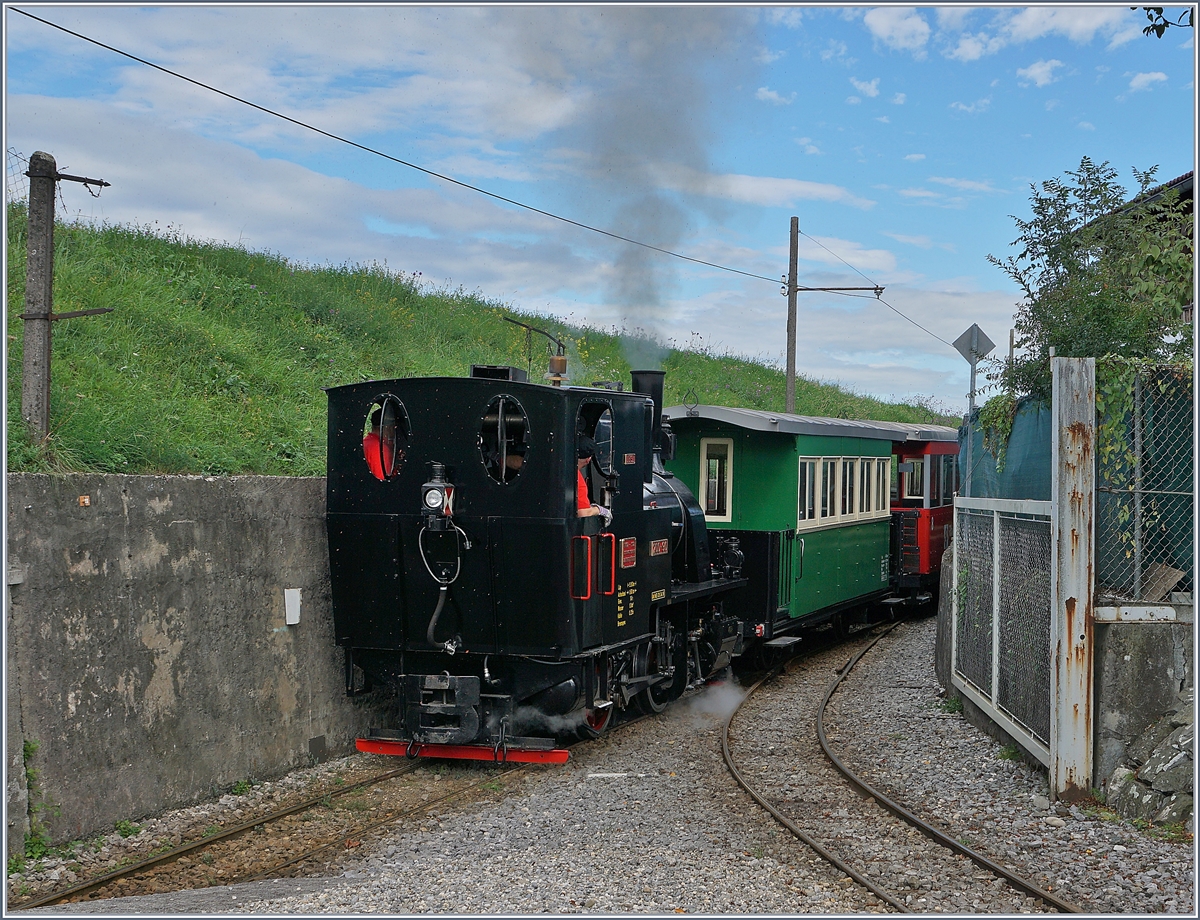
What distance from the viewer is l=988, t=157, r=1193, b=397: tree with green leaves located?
721 centimetres

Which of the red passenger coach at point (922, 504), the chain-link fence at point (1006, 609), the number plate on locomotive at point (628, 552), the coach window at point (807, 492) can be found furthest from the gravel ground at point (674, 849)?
the red passenger coach at point (922, 504)

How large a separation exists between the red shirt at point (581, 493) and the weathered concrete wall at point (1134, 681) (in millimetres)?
3578

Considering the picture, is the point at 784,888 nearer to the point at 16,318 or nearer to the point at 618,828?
the point at 618,828

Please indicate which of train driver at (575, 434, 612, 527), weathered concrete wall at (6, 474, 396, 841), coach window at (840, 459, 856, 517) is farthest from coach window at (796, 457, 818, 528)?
weathered concrete wall at (6, 474, 396, 841)

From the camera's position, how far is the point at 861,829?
6289mm

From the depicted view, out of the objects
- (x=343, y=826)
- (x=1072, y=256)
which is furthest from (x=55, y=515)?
(x=1072, y=256)

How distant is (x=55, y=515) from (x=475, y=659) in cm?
297

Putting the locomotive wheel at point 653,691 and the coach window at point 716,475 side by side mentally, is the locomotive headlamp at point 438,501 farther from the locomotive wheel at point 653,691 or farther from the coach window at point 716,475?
the coach window at point 716,475

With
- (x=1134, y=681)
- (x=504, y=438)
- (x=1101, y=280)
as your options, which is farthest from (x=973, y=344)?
(x=504, y=438)

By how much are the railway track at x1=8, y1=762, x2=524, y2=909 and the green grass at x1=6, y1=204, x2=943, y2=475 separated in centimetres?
233

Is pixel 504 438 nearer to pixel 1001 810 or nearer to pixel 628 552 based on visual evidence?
pixel 628 552

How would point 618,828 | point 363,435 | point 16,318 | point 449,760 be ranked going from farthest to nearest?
1. point 16,318
2. point 449,760
3. point 363,435
4. point 618,828

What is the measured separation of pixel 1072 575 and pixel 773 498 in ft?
14.8

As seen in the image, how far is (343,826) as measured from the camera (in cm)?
641
